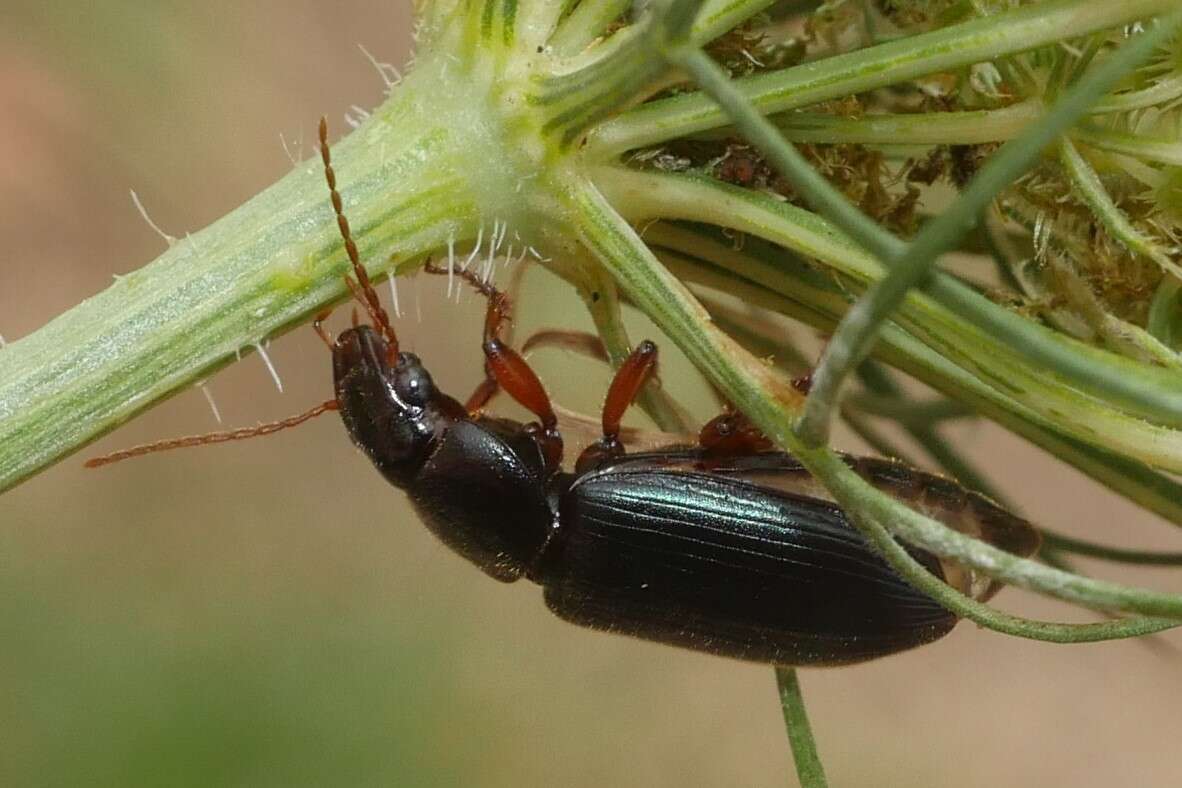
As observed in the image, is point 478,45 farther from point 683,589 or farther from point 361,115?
point 683,589

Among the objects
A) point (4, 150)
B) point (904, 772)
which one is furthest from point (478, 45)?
point (904, 772)

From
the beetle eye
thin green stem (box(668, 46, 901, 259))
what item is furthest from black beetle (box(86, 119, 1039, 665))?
thin green stem (box(668, 46, 901, 259))

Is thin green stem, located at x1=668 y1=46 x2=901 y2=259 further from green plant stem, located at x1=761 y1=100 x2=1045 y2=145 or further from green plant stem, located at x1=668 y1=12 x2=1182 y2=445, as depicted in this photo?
green plant stem, located at x1=761 y1=100 x2=1045 y2=145

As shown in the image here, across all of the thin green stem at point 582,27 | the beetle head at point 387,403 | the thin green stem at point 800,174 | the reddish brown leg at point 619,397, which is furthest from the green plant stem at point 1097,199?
the beetle head at point 387,403

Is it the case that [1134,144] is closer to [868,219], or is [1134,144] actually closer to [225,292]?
[868,219]

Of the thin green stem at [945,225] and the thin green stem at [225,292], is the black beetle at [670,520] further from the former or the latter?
the thin green stem at [945,225]

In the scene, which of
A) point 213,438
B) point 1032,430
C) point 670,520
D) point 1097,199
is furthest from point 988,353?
point 213,438
